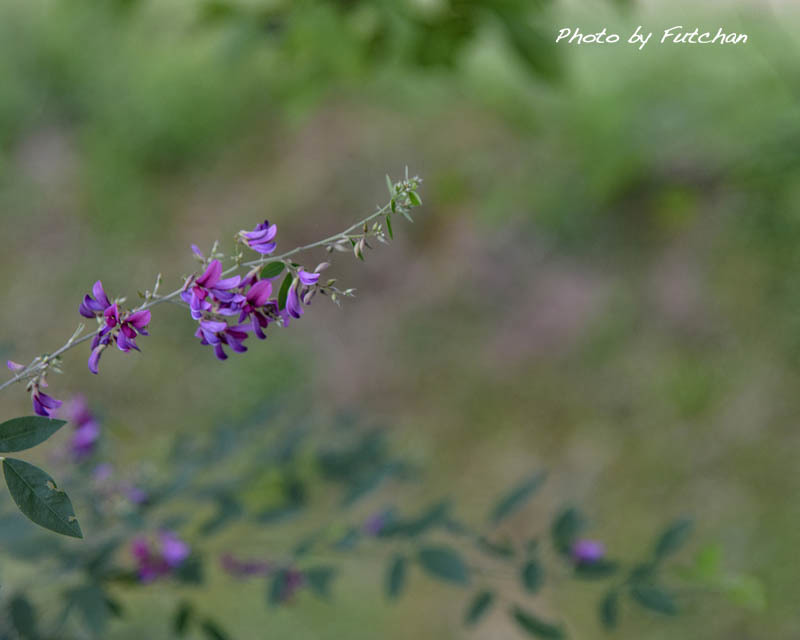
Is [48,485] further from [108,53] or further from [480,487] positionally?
[108,53]

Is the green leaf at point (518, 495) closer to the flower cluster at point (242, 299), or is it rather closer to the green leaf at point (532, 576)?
the green leaf at point (532, 576)

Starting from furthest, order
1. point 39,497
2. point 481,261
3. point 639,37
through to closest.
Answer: point 481,261 < point 639,37 < point 39,497

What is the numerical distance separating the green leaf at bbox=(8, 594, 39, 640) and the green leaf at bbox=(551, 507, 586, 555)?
2.32ft

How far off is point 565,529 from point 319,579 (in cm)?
37

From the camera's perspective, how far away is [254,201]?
402 cm

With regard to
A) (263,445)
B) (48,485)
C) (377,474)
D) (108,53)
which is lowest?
(48,485)

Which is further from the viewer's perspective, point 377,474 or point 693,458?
point 693,458

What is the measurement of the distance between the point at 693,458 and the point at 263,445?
185cm

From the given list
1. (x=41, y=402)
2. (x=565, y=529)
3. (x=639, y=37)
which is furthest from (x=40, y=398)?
(x=639, y=37)

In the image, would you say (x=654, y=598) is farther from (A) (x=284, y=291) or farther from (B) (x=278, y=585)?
(A) (x=284, y=291)

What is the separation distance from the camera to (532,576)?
1.15 metres

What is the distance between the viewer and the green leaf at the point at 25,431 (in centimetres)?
67

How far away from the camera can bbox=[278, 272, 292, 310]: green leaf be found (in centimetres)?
73

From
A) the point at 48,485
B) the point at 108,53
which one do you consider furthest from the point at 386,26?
the point at 108,53
